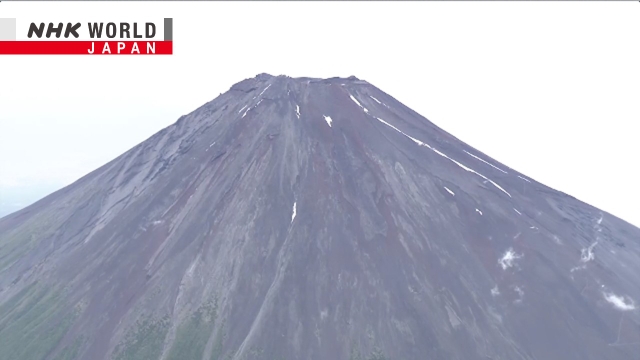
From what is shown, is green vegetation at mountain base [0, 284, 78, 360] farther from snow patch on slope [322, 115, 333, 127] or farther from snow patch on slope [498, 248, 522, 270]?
snow patch on slope [498, 248, 522, 270]

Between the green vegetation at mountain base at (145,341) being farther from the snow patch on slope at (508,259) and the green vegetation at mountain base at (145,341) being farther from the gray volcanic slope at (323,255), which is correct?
the snow patch on slope at (508,259)

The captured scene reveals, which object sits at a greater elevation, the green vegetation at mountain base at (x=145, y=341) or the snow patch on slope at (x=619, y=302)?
the snow patch on slope at (x=619, y=302)

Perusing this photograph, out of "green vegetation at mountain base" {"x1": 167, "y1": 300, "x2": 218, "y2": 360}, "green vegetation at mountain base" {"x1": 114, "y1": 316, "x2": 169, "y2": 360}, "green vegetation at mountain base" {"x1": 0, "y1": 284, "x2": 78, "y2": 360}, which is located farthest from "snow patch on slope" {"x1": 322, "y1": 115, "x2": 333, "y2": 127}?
"green vegetation at mountain base" {"x1": 0, "y1": 284, "x2": 78, "y2": 360}

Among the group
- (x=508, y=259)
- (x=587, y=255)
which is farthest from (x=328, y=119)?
(x=587, y=255)

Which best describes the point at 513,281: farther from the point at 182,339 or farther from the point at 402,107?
the point at 182,339

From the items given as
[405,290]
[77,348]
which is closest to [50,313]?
[77,348]

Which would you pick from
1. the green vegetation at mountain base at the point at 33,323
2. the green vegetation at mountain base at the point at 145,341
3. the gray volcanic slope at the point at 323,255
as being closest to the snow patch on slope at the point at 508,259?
the gray volcanic slope at the point at 323,255

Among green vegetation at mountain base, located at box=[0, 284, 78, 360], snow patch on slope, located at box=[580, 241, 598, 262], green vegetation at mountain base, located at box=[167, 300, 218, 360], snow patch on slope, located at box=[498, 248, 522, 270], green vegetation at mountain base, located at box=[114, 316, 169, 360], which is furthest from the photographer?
snow patch on slope, located at box=[580, 241, 598, 262]

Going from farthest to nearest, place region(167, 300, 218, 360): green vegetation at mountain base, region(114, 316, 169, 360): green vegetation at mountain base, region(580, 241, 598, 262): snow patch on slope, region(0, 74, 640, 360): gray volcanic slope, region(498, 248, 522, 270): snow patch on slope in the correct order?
region(580, 241, 598, 262): snow patch on slope, region(498, 248, 522, 270): snow patch on slope, region(114, 316, 169, 360): green vegetation at mountain base, region(167, 300, 218, 360): green vegetation at mountain base, region(0, 74, 640, 360): gray volcanic slope
